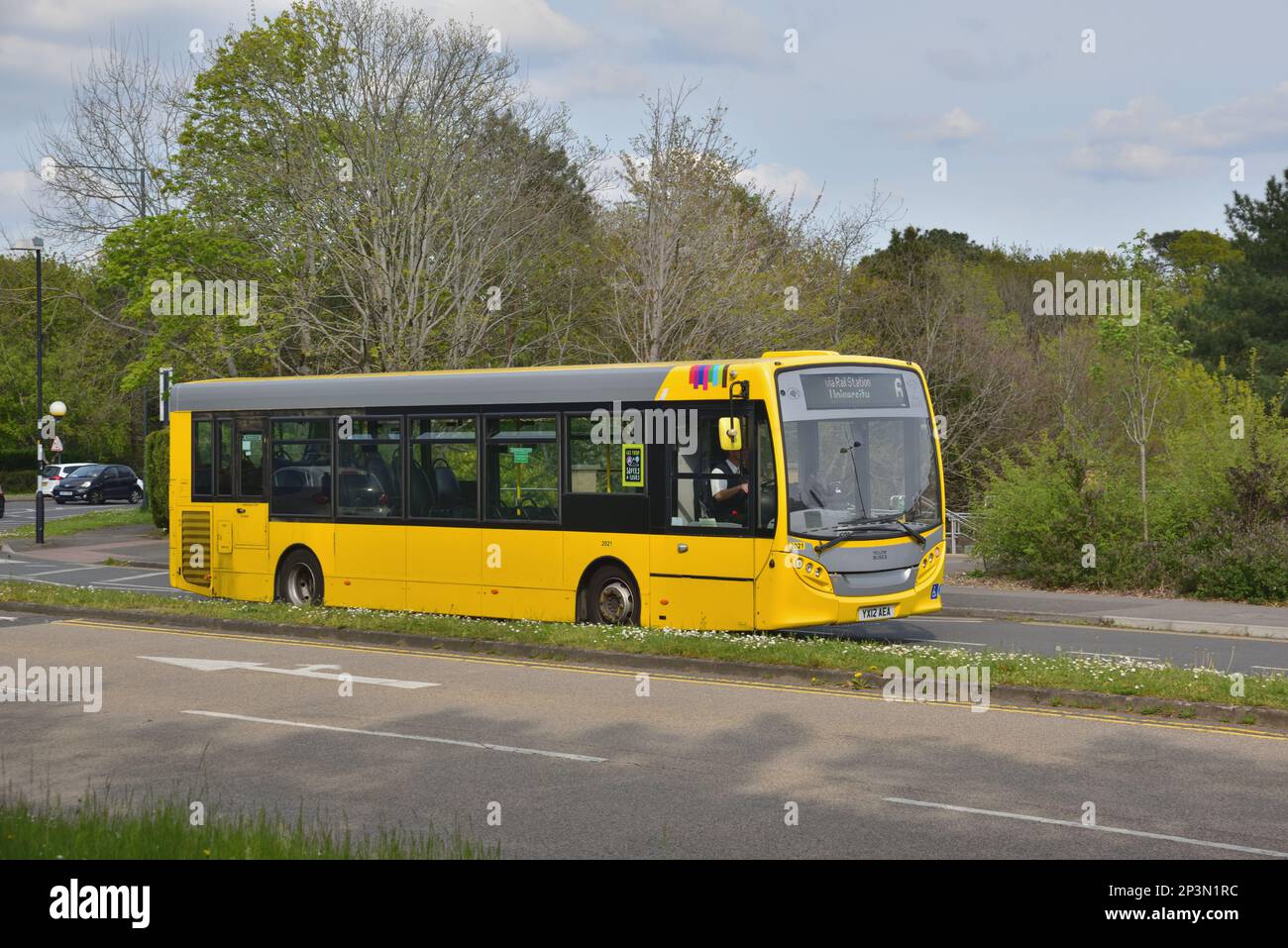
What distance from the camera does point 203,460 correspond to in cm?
2142

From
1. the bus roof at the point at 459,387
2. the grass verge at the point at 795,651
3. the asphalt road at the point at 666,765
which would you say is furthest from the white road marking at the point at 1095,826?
the bus roof at the point at 459,387

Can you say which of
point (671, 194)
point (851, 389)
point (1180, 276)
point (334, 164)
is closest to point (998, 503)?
point (851, 389)

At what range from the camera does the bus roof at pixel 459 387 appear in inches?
653

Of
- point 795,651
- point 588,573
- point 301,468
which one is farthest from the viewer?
point 301,468

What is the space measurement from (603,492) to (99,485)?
168 feet

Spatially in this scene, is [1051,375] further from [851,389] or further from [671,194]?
[851,389]

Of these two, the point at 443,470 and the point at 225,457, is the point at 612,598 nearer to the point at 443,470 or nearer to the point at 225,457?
the point at 443,470

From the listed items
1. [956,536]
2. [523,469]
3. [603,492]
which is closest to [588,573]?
[603,492]

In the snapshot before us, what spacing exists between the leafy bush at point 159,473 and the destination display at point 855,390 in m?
26.2

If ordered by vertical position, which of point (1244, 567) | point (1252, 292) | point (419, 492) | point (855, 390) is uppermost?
point (1252, 292)

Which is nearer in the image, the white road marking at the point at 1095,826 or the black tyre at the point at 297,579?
the white road marking at the point at 1095,826

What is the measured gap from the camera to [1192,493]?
22.6 meters

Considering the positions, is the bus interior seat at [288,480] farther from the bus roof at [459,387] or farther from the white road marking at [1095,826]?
the white road marking at [1095,826]
